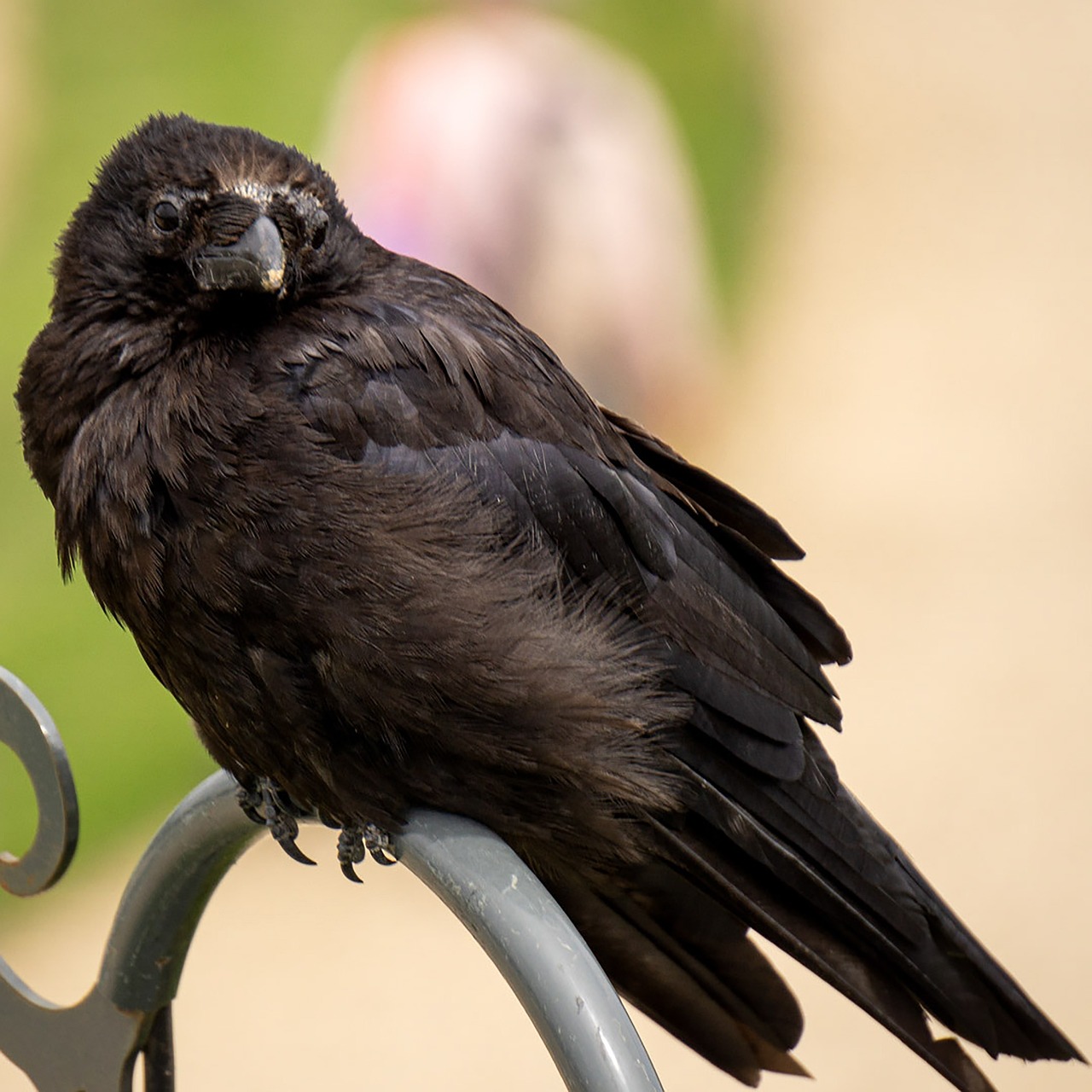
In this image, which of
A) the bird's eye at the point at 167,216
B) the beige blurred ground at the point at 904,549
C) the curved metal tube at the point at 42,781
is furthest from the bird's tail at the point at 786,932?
the beige blurred ground at the point at 904,549

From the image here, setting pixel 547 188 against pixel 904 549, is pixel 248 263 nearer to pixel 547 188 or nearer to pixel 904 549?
pixel 547 188

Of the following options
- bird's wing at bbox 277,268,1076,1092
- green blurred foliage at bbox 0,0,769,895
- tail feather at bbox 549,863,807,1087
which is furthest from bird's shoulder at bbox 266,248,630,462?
green blurred foliage at bbox 0,0,769,895

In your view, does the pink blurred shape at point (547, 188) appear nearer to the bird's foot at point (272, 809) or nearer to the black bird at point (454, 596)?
the black bird at point (454, 596)

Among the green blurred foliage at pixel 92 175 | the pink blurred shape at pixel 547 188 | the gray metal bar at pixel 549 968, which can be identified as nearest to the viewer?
the gray metal bar at pixel 549 968

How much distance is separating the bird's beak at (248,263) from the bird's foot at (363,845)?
462mm

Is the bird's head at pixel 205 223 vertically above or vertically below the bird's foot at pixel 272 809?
above

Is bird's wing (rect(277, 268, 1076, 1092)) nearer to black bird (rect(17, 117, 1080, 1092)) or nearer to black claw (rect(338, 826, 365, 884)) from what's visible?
black bird (rect(17, 117, 1080, 1092))

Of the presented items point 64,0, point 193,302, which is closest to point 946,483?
point 64,0

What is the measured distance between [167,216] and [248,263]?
0.12 m

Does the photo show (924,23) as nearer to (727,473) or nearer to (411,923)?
(727,473)

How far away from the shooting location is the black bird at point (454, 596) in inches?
45.4

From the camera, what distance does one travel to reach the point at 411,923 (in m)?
3.05

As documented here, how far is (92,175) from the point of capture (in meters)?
2.55

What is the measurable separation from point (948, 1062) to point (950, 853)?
5.85 ft
